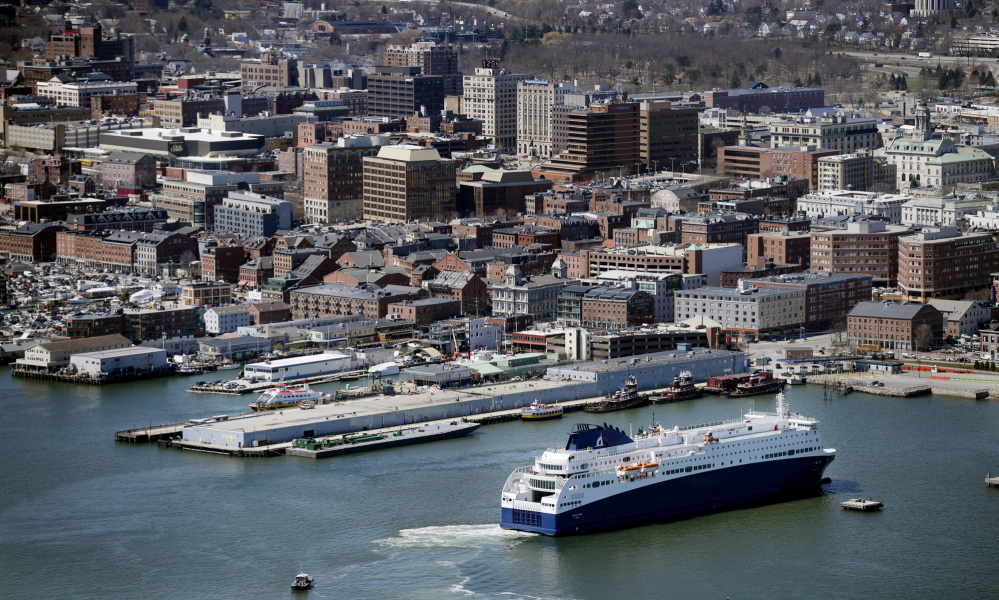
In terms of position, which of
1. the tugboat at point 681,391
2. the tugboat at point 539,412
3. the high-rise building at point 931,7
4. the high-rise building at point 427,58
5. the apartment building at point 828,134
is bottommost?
the tugboat at point 539,412

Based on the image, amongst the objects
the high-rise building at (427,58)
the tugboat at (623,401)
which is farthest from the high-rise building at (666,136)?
the tugboat at (623,401)

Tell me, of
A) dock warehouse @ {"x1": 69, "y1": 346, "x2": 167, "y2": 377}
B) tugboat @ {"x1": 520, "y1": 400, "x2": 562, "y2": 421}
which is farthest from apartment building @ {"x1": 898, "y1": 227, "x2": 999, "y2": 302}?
dock warehouse @ {"x1": 69, "y1": 346, "x2": 167, "y2": 377}

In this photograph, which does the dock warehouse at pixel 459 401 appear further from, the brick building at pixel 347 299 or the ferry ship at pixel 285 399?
the brick building at pixel 347 299

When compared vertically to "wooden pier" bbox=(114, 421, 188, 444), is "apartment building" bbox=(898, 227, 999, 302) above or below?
above

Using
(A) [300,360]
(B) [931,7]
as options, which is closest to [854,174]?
(A) [300,360]

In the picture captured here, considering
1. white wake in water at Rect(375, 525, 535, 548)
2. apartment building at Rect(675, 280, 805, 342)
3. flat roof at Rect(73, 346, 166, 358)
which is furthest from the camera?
apartment building at Rect(675, 280, 805, 342)

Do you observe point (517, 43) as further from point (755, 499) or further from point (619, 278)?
point (755, 499)

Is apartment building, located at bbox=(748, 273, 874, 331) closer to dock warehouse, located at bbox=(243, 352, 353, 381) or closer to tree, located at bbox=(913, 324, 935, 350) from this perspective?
tree, located at bbox=(913, 324, 935, 350)
